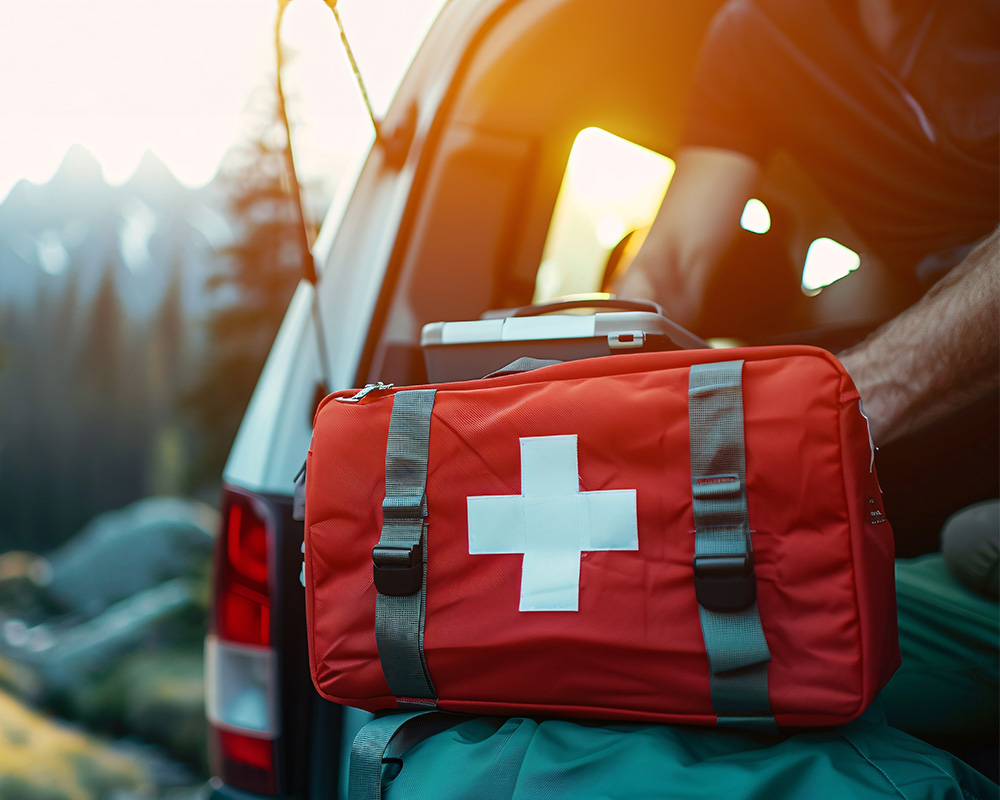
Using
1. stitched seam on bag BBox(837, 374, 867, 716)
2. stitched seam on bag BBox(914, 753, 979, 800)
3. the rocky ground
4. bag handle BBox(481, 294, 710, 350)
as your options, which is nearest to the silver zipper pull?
bag handle BBox(481, 294, 710, 350)

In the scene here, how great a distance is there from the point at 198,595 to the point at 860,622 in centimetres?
403

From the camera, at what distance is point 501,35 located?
1.18 metres

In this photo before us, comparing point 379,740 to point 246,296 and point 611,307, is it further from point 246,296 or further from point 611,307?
point 246,296

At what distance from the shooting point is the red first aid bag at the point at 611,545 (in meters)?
0.60

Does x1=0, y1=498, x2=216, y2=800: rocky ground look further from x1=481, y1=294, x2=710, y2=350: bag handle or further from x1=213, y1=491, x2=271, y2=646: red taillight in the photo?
x1=481, y1=294, x2=710, y2=350: bag handle

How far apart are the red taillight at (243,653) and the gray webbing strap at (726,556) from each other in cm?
54

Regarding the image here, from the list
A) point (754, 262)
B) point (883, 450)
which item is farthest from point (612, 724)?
point (754, 262)

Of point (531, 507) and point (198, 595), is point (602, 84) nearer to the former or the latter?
point (531, 507)

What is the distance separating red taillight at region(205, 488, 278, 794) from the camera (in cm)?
91

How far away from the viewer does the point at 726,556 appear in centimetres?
61

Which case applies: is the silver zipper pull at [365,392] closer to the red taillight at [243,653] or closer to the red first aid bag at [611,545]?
the red first aid bag at [611,545]

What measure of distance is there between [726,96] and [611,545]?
88 cm

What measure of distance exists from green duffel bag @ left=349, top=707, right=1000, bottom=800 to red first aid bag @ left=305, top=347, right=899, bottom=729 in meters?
0.03

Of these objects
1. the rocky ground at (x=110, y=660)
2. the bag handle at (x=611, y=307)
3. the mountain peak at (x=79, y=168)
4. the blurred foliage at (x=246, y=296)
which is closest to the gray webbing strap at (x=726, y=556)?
the bag handle at (x=611, y=307)
